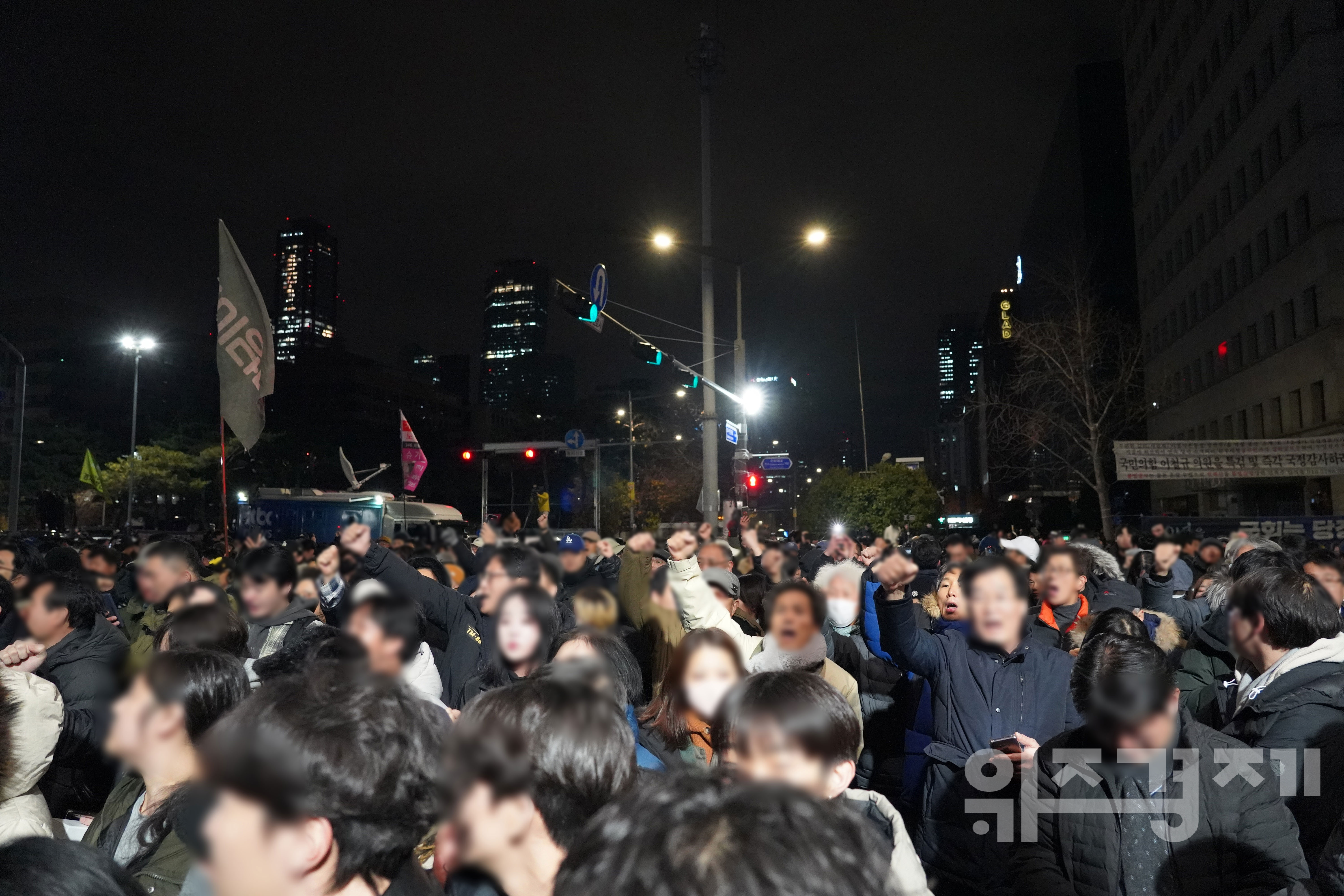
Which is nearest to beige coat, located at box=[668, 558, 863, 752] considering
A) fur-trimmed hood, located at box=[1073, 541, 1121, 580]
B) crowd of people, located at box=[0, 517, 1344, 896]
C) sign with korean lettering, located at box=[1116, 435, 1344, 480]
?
crowd of people, located at box=[0, 517, 1344, 896]

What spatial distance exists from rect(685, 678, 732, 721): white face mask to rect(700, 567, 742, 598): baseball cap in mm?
1846

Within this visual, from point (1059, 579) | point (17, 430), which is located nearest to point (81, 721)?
point (1059, 579)

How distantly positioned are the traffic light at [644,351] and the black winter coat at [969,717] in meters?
11.3

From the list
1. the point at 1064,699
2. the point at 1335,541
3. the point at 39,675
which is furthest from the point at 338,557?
the point at 1335,541

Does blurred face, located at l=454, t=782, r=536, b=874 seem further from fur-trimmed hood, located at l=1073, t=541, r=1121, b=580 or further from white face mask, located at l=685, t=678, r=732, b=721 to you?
fur-trimmed hood, located at l=1073, t=541, r=1121, b=580

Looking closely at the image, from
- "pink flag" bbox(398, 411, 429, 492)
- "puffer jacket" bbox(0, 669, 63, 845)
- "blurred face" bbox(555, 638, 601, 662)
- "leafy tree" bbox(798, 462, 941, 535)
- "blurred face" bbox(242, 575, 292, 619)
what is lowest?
"puffer jacket" bbox(0, 669, 63, 845)

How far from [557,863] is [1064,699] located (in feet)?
9.05

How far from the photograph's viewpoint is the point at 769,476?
33.4 m

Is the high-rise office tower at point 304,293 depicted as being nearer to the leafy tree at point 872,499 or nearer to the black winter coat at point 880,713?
the leafy tree at point 872,499

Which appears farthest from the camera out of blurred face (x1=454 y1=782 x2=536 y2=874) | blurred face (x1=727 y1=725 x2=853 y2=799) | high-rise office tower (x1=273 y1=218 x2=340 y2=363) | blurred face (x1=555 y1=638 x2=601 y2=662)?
high-rise office tower (x1=273 y1=218 x2=340 y2=363)

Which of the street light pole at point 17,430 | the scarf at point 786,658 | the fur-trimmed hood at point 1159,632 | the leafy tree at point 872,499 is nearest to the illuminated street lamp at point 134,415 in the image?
the street light pole at point 17,430

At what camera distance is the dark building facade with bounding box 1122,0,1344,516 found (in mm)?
29094

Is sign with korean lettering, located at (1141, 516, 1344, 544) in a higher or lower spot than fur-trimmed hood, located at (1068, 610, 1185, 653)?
higher

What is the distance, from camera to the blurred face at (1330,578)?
525 centimetres
